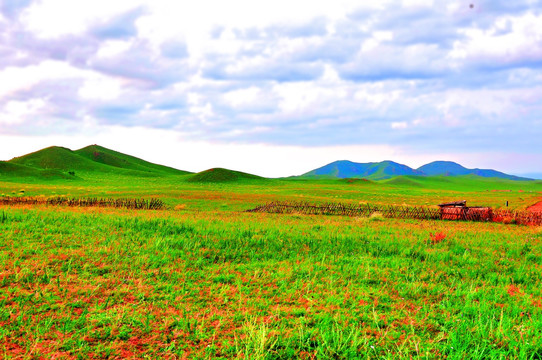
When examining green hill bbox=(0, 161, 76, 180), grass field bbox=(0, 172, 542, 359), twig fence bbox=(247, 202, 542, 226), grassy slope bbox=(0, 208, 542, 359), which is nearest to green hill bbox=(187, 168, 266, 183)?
green hill bbox=(0, 161, 76, 180)

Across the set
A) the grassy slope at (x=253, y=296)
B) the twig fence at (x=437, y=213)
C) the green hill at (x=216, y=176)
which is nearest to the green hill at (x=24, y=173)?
the green hill at (x=216, y=176)

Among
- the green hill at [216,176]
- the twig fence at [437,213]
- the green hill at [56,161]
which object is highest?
the green hill at [56,161]

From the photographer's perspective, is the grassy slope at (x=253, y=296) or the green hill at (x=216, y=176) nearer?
the grassy slope at (x=253, y=296)

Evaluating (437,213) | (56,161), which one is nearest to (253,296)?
(437,213)

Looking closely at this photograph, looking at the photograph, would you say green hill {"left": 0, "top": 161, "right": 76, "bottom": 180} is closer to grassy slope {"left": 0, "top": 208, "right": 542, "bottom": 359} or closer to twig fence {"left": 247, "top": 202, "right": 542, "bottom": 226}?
twig fence {"left": 247, "top": 202, "right": 542, "bottom": 226}

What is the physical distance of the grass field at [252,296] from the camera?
477 centimetres

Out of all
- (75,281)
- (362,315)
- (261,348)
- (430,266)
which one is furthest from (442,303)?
(75,281)

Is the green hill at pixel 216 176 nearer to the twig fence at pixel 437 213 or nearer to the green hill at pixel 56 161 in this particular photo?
the green hill at pixel 56 161

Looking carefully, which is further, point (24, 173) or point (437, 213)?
point (24, 173)

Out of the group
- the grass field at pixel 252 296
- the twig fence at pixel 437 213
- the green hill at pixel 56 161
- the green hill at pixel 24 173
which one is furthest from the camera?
the green hill at pixel 56 161

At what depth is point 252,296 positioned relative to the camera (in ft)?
22.4

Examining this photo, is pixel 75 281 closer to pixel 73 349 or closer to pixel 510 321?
pixel 73 349

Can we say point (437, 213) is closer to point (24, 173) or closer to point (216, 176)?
point (216, 176)

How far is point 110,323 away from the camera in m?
5.40
